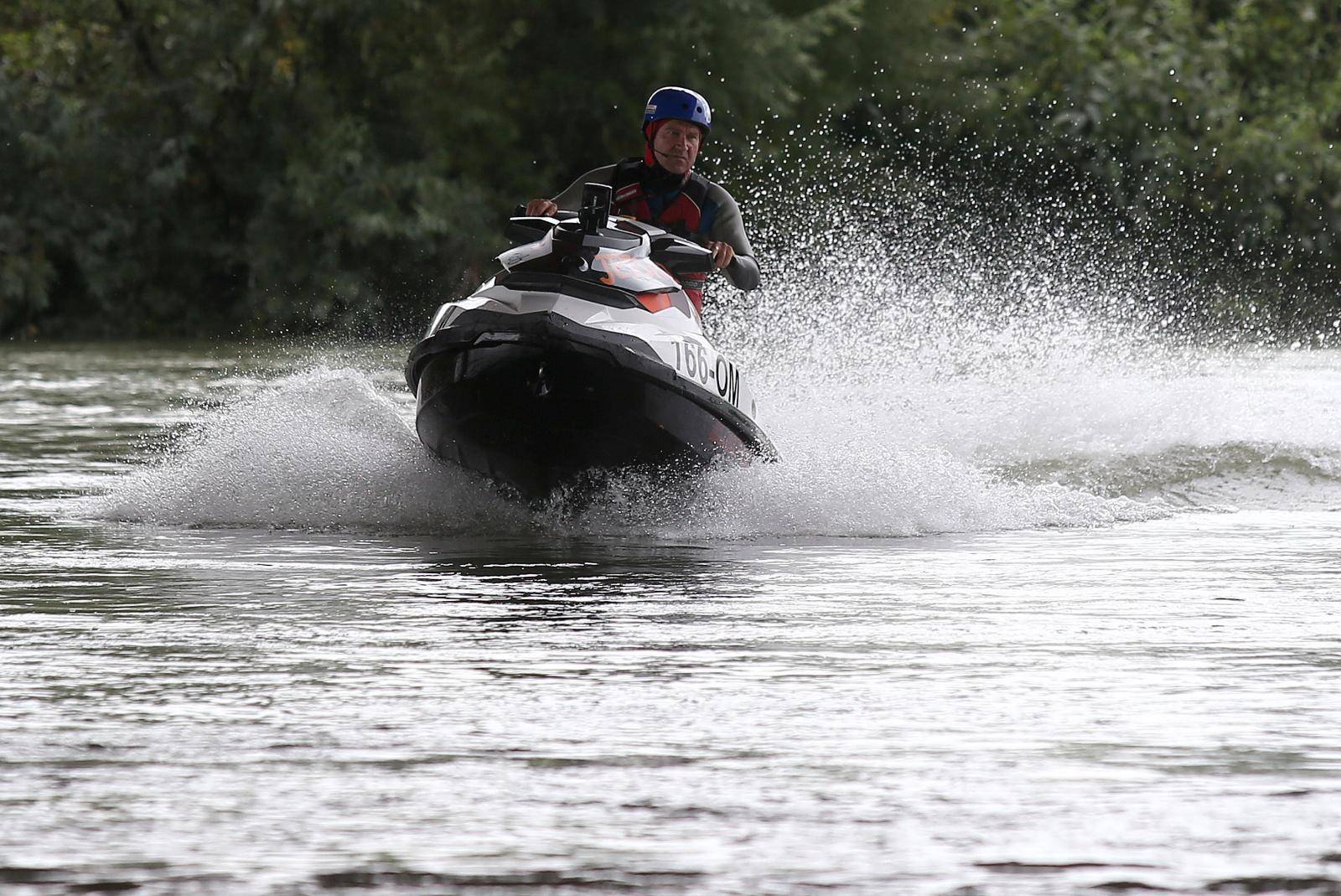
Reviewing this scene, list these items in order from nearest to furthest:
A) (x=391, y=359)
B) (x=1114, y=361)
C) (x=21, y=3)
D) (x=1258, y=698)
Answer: (x=1258, y=698) < (x=1114, y=361) < (x=391, y=359) < (x=21, y=3)

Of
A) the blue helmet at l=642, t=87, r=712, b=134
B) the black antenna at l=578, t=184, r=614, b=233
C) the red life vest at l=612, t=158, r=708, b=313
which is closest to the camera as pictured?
the black antenna at l=578, t=184, r=614, b=233

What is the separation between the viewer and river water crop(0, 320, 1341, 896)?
12.0 feet

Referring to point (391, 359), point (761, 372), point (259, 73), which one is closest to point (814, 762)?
point (761, 372)

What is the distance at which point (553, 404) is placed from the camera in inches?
319

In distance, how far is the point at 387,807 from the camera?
12.8ft

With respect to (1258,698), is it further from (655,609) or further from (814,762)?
(655,609)

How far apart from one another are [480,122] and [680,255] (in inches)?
917

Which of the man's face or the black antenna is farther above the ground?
the man's face

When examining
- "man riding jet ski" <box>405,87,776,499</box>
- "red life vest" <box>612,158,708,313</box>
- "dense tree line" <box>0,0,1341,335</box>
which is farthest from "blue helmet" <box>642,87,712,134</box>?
"dense tree line" <box>0,0,1341,335</box>

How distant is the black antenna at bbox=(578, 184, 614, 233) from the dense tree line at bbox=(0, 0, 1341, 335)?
68.6 feet

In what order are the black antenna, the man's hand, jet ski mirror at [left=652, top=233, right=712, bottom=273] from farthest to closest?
the man's hand, jet ski mirror at [left=652, top=233, right=712, bottom=273], the black antenna

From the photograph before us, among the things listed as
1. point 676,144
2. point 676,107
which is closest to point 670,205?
point 676,144

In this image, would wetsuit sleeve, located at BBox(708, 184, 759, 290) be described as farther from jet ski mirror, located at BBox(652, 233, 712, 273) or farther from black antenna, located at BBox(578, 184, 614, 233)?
black antenna, located at BBox(578, 184, 614, 233)

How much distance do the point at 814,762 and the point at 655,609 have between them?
202cm
